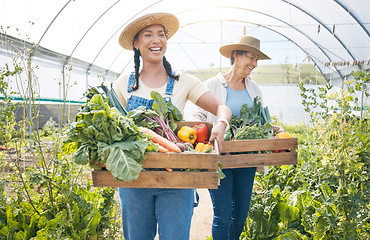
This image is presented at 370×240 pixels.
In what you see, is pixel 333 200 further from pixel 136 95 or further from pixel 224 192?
pixel 136 95

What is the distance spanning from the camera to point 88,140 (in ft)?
4.90

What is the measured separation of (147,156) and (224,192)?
124 cm

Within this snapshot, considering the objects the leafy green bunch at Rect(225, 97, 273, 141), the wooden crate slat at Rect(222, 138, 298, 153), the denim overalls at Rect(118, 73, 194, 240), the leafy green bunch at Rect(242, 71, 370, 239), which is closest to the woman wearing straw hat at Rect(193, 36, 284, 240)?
the leafy green bunch at Rect(225, 97, 273, 141)

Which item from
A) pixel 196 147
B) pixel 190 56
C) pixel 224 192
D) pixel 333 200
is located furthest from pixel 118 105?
pixel 190 56

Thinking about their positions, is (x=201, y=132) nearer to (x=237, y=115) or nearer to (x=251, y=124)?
(x=251, y=124)

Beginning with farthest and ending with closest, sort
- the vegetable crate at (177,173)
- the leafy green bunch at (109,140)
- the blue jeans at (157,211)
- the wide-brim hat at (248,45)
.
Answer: the wide-brim hat at (248,45) < the blue jeans at (157,211) < the vegetable crate at (177,173) < the leafy green bunch at (109,140)

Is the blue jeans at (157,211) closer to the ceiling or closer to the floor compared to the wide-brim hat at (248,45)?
closer to the floor

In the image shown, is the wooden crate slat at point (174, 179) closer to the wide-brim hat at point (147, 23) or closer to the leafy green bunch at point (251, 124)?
the leafy green bunch at point (251, 124)

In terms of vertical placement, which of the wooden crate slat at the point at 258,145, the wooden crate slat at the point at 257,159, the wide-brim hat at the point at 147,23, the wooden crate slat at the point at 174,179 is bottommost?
the wooden crate slat at the point at 174,179

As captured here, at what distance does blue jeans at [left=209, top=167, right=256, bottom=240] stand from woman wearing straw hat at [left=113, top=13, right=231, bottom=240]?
2.39 feet

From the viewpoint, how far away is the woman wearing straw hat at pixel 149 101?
177 centimetres

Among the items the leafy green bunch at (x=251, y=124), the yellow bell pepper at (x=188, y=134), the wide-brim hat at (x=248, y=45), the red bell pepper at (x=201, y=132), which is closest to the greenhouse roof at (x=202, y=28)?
the wide-brim hat at (x=248, y=45)

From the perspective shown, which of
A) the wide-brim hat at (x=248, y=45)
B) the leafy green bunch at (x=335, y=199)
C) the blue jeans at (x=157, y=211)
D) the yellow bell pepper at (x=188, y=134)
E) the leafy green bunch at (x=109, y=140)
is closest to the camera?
the leafy green bunch at (x=109, y=140)

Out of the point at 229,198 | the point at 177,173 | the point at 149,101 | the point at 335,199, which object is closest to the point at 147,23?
the point at 149,101
